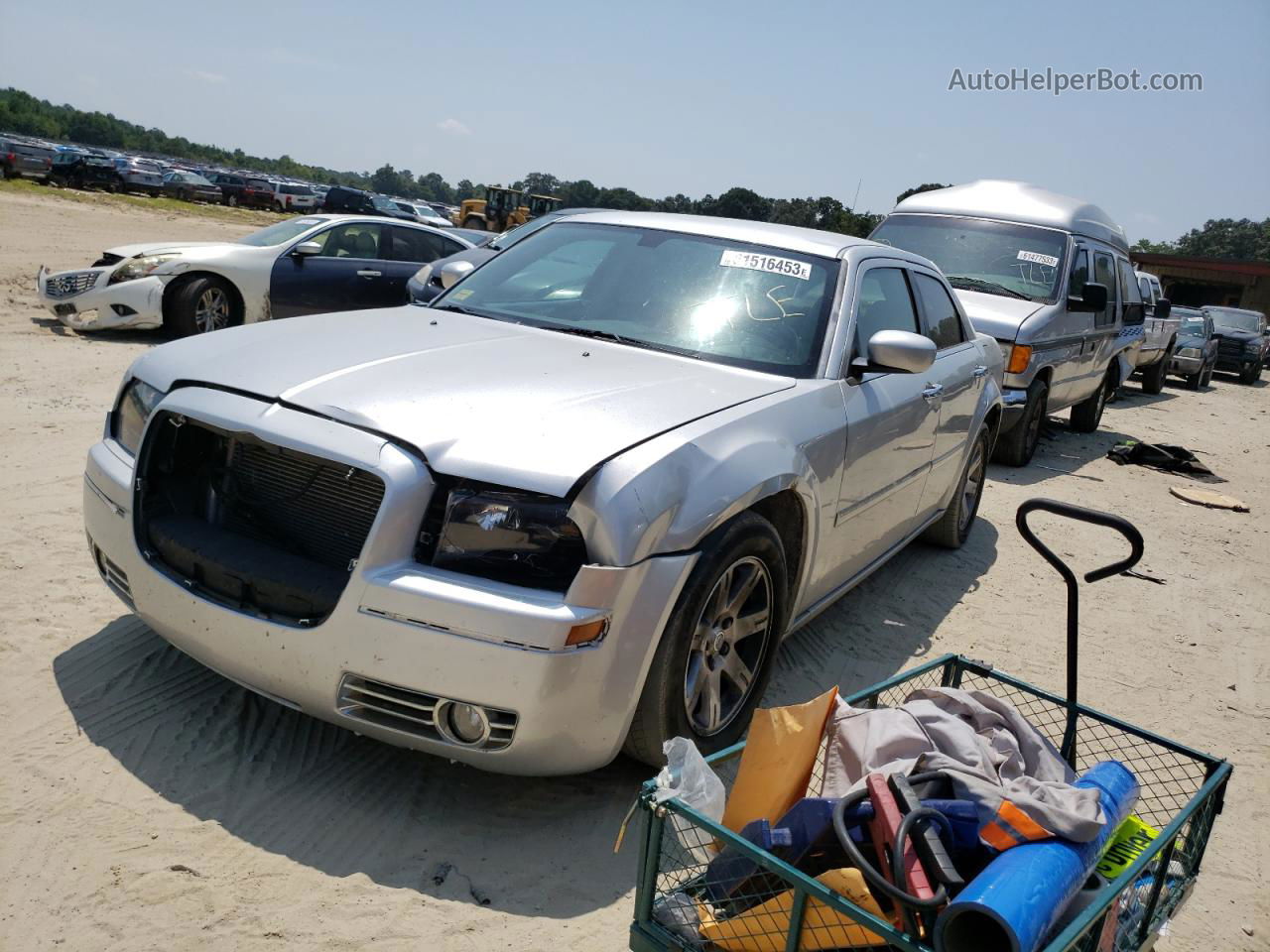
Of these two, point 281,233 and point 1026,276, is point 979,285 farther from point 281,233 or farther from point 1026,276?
point 281,233

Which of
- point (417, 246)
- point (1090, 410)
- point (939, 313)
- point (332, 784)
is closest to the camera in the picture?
point (332, 784)

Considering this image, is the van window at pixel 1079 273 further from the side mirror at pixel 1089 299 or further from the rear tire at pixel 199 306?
the rear tire at pixel 199 306

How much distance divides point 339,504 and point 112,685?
1247 mm

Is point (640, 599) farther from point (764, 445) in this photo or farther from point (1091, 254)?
point (1091, 254)

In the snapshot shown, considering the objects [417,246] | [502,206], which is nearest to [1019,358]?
[417,246]

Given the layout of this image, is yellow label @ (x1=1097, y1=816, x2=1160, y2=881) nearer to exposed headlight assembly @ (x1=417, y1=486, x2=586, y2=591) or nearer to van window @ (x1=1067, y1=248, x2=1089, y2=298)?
exposed headlight assembly @ (x1=417, y1=486, x2=586, y2=591)

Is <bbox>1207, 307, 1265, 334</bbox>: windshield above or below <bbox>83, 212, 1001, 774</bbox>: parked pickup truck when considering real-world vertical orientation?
above

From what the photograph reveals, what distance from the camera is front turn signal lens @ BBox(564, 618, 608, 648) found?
275 cm

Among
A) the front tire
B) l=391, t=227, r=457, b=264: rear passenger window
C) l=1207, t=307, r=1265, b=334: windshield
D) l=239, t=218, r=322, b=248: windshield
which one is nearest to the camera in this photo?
the front tire

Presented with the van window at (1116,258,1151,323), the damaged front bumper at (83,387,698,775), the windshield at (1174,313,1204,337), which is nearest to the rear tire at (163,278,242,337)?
the damaged front bumper at (83,387,698,775)

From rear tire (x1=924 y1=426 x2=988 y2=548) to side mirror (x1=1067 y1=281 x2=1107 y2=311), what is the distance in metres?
3.71

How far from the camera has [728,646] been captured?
11.3 feet

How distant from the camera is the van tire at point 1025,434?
9492 mm

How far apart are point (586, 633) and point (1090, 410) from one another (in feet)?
37.0
